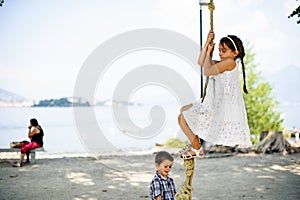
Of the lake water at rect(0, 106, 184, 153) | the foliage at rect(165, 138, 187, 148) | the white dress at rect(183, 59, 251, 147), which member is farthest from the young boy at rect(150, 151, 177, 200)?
the foliage at rect(165, 138, 187, 148)

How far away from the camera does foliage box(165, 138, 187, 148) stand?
48.5ft

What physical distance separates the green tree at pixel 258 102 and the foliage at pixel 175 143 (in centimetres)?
286

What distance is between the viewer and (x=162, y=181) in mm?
3668

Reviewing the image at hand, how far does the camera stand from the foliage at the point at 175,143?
48.5 feet

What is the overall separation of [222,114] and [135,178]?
407 centimetres

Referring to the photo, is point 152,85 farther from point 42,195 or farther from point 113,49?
point 42,195

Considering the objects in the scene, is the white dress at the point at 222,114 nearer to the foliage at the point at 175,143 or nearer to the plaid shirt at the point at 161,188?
the plaid shirt at the point at 161,188

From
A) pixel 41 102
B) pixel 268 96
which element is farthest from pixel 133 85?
pixel 41 102

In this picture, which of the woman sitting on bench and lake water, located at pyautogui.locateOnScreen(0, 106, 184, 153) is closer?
the woman sitting on bench

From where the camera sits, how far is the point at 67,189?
636 centimetres

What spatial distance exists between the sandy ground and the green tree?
15.4 ft

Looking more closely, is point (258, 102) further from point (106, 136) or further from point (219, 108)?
point (219, 108)

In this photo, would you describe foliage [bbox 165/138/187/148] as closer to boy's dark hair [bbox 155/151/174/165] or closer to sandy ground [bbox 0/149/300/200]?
sandy ground [bbox 0/149/300/200]

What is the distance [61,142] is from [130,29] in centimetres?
716
